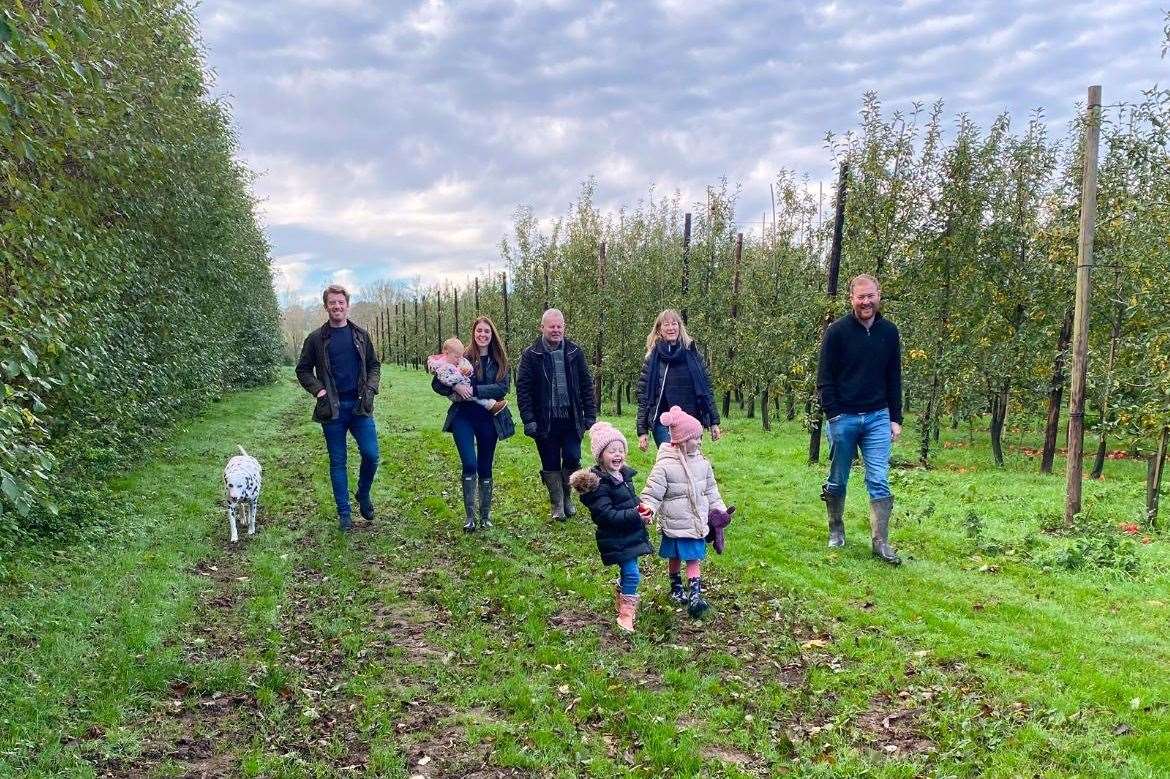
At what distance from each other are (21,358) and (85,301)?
4.86 m

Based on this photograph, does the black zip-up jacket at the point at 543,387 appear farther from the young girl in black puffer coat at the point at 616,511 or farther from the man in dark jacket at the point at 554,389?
the young girl in black puffer coat at the point at 616,511

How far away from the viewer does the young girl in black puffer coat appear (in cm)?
530

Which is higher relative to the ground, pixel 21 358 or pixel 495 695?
pixel 21 358

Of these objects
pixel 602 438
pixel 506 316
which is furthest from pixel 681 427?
pixel 506 316

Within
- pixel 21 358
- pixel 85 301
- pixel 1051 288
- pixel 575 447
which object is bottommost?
pixel 575 447

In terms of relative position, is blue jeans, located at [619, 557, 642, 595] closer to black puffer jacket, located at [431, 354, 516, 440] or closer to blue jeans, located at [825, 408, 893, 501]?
blue jeans, located at [825, 408, 893, 501]

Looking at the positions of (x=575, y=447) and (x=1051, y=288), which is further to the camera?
(x=1051, y=288)

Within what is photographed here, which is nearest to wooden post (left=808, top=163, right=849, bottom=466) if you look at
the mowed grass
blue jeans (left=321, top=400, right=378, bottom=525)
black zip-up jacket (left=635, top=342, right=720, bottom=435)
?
the mowed grass

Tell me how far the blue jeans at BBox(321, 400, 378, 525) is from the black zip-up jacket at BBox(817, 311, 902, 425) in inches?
215

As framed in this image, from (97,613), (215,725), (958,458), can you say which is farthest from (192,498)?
(958,458)

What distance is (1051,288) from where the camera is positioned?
14.7 metres

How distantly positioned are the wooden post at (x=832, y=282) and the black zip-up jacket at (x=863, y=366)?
5949 mm

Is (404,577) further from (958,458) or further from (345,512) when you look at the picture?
(958,458)

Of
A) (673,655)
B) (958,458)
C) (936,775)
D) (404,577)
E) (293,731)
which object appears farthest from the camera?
(958,458)
